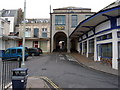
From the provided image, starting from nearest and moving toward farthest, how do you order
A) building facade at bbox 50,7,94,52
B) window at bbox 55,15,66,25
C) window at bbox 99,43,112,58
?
window at bbox 99,43,112,58 < building facade at bbox 50,7,94,52 < window at bbox 55,15,66,25

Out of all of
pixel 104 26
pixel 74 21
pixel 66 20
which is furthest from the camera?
pixel 74 21

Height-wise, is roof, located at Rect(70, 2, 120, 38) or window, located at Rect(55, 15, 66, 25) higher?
window, located at Rect(55, 15, 66, 25)

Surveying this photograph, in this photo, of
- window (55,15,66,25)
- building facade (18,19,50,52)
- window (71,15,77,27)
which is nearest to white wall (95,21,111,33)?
window (71,15,77,27)

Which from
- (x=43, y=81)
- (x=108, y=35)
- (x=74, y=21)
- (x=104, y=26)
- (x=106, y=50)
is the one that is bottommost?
(x=43, y=81)

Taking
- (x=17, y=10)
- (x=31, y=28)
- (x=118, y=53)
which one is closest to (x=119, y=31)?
(x=118, y=53)

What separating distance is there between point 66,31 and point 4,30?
1588cm

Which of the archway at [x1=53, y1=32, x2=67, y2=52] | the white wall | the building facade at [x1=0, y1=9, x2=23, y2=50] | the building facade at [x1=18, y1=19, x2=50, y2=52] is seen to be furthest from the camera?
the archway at [x1=53, y1=32, x2=67, y2=52]

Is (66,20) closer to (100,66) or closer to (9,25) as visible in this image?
(9,25)

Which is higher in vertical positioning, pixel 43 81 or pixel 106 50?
pixel 106 50

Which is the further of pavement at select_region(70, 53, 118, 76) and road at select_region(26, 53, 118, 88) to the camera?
pavement at select_region(70, 53, 118, 76)

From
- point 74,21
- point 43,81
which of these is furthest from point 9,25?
point 43,81

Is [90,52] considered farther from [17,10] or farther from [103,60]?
[17,10]

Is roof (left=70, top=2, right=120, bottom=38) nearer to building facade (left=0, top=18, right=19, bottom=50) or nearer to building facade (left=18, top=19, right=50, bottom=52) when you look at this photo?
building facade (left=18, top=19, right=50, bottom=52)

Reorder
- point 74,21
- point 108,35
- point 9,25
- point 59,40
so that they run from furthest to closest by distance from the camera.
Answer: point 59,40, point 74,21, point 9,25, point 108,35
